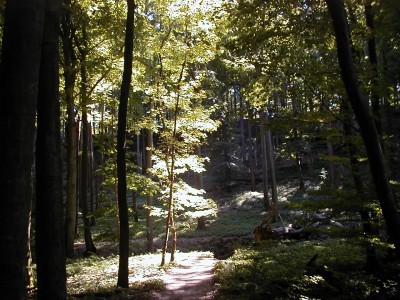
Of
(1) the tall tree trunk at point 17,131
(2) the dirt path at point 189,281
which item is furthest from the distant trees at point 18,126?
(2) the dirt path at point 189,281

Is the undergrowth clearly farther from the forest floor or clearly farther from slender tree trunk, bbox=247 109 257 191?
slender tree trunk, bbox=247 109 257 191

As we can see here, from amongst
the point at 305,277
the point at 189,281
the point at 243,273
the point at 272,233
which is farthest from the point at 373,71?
the point at 272,233

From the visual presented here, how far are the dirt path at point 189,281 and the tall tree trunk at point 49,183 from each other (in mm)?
3608

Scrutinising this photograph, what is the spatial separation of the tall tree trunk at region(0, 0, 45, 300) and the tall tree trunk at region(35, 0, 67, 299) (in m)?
1.80

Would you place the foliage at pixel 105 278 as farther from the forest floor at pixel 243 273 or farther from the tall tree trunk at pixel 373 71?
the tall tree trunk at pixel 373 71

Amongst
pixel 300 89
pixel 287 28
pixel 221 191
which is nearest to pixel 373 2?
pixel 287 28

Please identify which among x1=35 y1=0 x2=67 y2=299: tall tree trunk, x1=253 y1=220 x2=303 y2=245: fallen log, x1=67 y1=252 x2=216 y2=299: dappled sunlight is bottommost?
x1=67 y1=252 x2=216 y2=299: dappled sunlight

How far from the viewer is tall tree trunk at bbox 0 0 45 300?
284 cm

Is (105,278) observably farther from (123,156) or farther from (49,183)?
(49,183)

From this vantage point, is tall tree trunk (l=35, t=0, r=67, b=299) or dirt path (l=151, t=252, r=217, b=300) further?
dirt path (l=151, t=252, r=217, b=300)

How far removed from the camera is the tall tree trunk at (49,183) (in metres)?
4.80

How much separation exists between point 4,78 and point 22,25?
0.50 m

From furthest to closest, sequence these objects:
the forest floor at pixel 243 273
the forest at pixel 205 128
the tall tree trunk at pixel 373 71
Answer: the tall tree trunk at pixel 373 71 < the forest floor at pixel 243 273 < the forest at pixel 205 128

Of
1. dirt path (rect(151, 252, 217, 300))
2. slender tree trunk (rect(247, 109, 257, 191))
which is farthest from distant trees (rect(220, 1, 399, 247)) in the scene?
dirt path (rect(151, 252, 217, 300))
